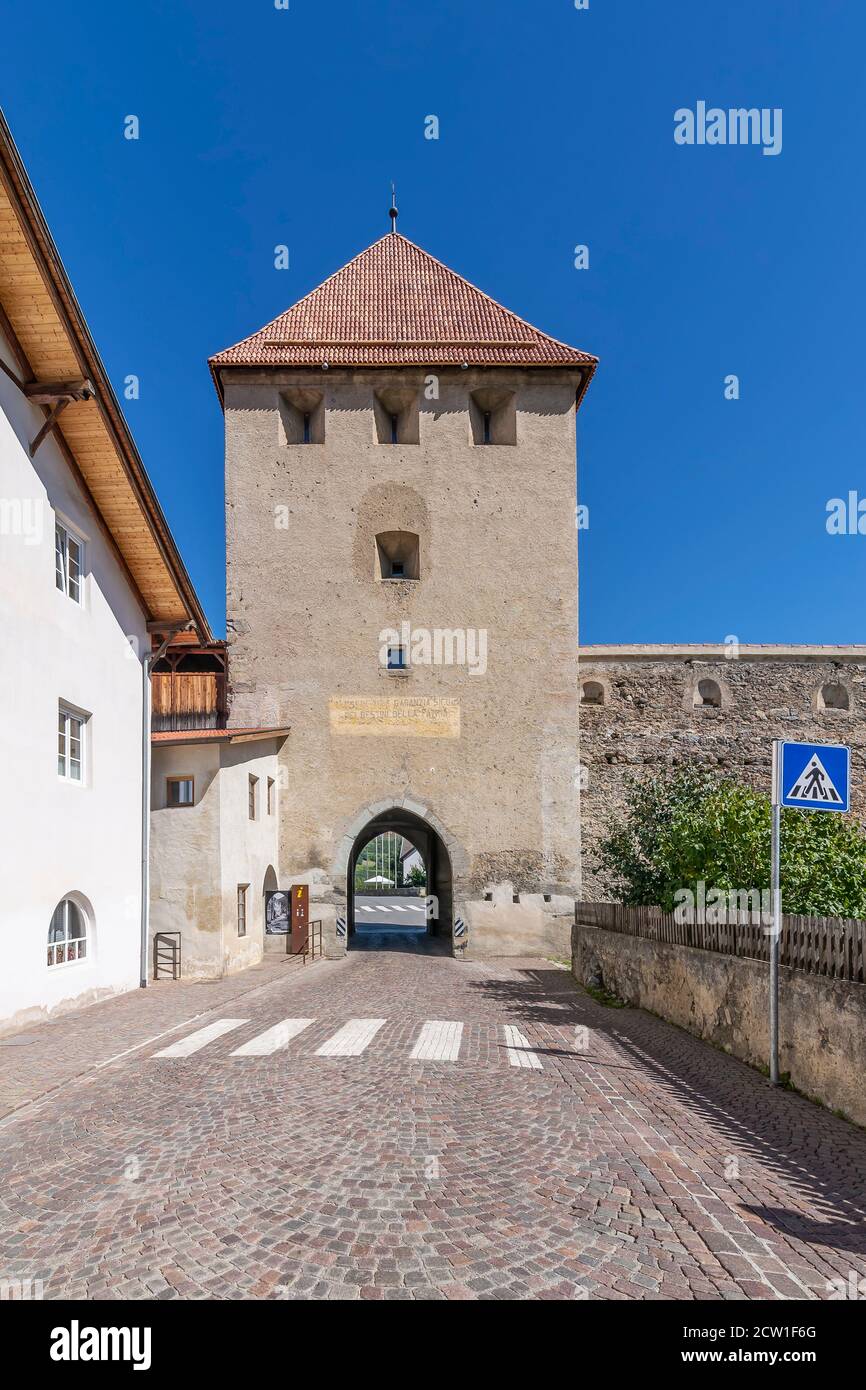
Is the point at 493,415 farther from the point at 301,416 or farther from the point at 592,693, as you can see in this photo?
the point at 592,693

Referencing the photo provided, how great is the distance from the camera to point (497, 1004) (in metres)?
11.7

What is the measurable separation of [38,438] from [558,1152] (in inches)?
395

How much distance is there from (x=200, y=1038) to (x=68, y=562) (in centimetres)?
679

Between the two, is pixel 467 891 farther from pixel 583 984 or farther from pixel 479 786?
pixel 583 984

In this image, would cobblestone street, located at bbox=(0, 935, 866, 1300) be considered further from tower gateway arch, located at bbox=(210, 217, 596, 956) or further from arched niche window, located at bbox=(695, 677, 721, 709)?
arched niche window, located at bbox=(695, 677, 721, 709)

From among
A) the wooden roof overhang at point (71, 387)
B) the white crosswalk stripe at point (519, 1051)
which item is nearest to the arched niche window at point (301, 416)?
the wooden roof overhang at point (71, 387)

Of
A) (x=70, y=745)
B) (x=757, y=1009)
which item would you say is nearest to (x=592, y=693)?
(x=70, y=745)

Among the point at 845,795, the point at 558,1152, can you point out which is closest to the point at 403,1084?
the point at 558,1152

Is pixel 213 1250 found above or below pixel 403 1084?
above

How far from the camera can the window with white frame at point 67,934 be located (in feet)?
34.8

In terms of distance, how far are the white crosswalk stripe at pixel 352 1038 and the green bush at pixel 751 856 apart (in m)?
4.61

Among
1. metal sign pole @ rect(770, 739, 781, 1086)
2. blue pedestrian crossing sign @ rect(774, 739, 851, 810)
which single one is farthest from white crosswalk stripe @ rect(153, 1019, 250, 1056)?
blue pedestrian crossing sign @ rect(774, 739, 851, 810)

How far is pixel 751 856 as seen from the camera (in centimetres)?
1086

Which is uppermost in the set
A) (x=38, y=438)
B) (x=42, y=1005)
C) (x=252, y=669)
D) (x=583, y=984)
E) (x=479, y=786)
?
(x=38, y=438)
